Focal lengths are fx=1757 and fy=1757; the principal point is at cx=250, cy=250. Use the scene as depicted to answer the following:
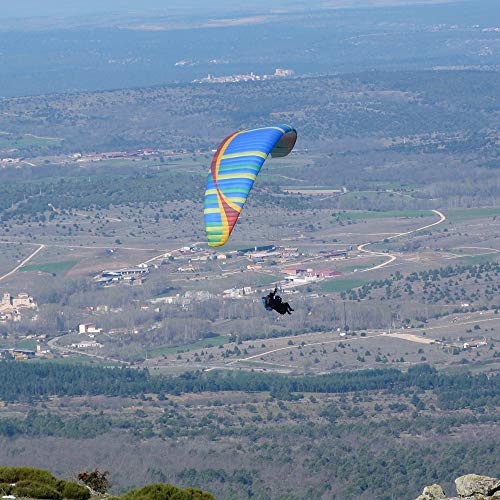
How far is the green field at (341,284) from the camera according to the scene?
14050 centimetres

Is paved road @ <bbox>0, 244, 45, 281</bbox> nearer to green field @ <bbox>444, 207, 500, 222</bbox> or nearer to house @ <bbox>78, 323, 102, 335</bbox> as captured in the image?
house @ <bbox>78, 323, 102, 335</bbox>

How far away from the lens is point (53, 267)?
152750 mm

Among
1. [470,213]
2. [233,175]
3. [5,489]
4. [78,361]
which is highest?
[233,175]

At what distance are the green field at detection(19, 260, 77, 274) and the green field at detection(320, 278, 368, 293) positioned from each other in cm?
2391

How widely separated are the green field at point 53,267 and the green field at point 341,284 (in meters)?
23.9

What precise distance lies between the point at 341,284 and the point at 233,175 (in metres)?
95.5

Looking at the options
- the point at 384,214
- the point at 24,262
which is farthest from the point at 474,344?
the point at 384,214

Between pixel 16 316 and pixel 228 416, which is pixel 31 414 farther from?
pixel 16 316

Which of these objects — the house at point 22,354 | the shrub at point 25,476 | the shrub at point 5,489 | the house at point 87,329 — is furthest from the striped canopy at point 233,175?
the house at point 87,329

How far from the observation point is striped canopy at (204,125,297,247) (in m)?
45.4

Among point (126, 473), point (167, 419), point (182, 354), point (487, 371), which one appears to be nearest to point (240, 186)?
point (126, 473)

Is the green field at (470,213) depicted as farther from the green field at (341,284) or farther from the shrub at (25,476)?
the shrub at (25,476)

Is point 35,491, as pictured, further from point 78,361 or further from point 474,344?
point 474,344

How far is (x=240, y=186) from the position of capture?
46.4m
